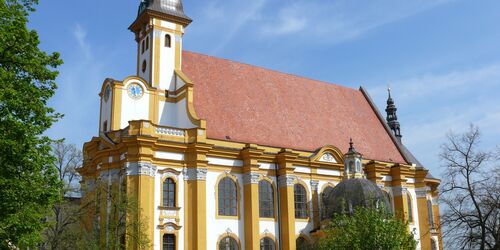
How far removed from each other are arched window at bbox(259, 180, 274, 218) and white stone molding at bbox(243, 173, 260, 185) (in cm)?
80

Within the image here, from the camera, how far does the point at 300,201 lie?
3238cm

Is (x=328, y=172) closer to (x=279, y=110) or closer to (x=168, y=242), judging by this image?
(x=279, y=110)

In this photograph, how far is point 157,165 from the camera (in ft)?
92.2

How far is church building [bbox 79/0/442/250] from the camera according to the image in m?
27.7

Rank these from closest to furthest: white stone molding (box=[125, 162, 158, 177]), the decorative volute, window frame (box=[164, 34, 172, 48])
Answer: white stone molding (box=[125, 162, 158, 177]), window frame (box=[164, 34, 172, 48]), the decorative volute

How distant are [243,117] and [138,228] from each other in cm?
1069

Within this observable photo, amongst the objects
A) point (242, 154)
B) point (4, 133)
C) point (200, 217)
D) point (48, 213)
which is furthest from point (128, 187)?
point (4, 133)

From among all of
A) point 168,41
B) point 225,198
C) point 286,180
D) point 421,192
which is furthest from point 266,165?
point 421,192

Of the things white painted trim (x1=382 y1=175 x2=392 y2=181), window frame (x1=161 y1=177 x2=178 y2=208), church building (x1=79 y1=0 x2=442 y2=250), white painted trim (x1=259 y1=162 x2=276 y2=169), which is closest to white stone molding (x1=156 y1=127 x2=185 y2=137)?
church building (x1=79 y1=0 x2=442 y2=250)

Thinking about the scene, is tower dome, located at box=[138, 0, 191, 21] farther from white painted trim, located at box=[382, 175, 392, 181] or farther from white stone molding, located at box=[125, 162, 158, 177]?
white painted trim, located at box=[382, 175, 392, 181]

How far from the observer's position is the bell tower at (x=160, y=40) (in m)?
31.7

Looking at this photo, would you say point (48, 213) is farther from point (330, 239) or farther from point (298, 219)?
point (298, 219)

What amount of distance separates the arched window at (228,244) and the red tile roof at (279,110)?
5.38 m

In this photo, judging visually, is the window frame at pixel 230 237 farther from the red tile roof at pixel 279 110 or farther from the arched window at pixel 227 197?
the red tile roof at pixel 279 110
